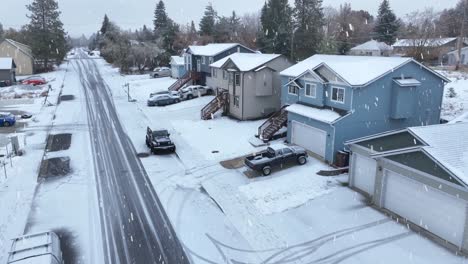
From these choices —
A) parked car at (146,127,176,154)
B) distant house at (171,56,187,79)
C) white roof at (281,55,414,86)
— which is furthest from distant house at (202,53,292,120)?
distant house at (171,56,187,79)

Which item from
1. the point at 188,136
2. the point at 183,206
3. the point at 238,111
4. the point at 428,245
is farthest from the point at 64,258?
the point at 238,111

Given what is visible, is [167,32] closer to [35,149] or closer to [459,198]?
[35,149]

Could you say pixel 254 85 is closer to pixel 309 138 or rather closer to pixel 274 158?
pixel 309 138

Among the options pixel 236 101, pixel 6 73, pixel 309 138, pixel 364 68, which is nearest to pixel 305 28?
pixel 236 101

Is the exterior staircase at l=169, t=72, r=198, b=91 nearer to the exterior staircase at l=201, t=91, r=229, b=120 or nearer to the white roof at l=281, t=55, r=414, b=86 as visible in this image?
the exterior staircase at l=201, t=91, r=229, b=120

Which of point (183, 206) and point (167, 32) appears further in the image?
point (167, 32)

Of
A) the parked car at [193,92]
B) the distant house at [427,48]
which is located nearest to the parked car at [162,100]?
the parked car at [193,92]

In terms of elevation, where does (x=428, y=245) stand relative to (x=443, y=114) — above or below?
below
